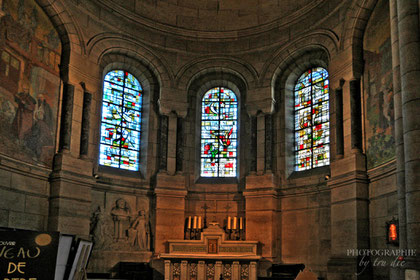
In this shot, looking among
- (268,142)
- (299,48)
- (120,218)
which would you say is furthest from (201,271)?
(299,48)

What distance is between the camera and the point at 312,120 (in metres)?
17.9

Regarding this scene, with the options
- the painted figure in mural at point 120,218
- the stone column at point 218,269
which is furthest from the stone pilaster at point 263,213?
the painted figure in mural at point 120,218

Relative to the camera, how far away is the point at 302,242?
16844 millimetres

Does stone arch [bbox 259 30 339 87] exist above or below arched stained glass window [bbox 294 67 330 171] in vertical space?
above

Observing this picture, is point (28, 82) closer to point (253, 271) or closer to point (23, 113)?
point (23, 113)

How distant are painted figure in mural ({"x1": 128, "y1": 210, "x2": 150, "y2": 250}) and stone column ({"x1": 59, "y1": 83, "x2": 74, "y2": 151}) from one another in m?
3.61

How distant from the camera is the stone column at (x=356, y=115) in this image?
14.8 meters

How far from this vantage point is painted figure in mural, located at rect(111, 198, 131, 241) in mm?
17141

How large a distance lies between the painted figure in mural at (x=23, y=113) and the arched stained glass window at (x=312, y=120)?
9.05 meters

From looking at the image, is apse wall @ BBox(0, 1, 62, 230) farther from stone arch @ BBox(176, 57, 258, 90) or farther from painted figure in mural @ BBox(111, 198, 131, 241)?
stone arch @ BBox(176, 57, 258, 90)

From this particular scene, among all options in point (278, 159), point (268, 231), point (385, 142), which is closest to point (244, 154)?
point (278, 159)

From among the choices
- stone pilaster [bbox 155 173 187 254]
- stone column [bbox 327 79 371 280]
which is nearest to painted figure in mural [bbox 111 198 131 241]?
stone pilaster [bbox 155 173 187 254]

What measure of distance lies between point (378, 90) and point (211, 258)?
7.16m

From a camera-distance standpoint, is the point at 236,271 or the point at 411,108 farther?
the point at 236,271
